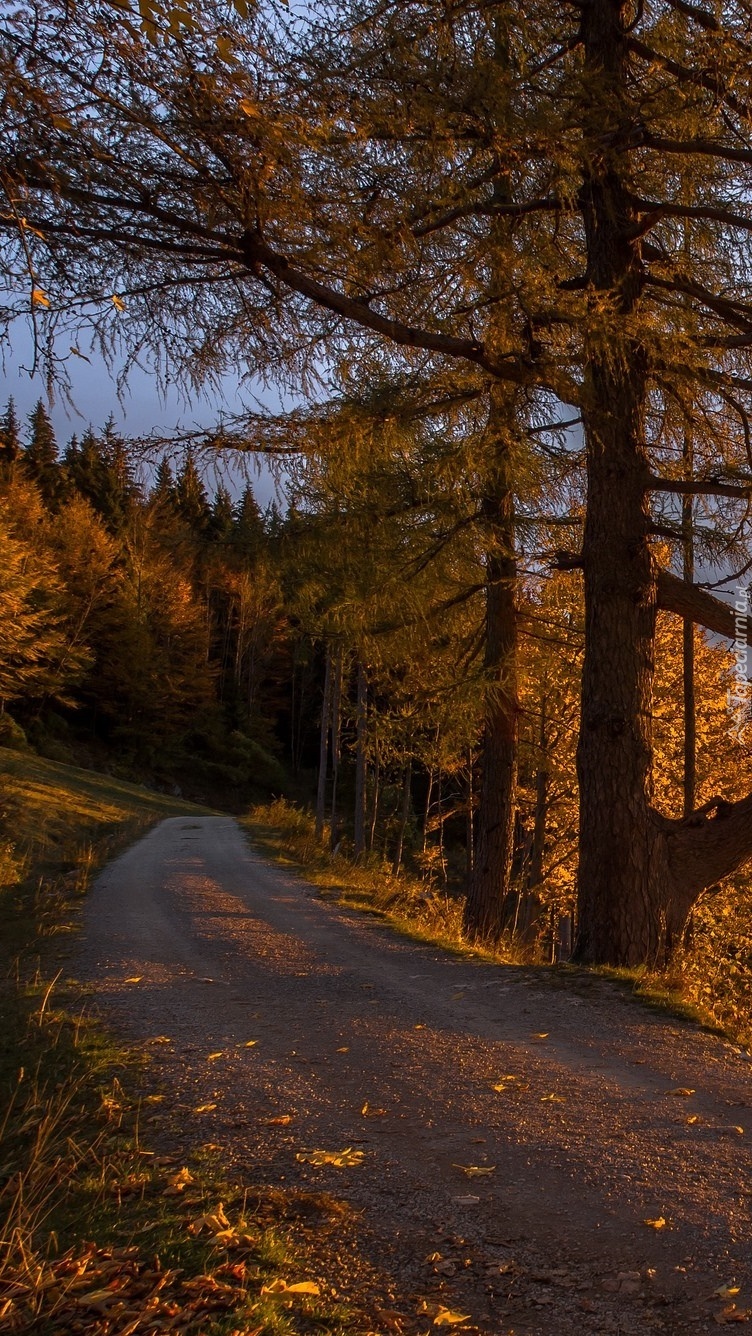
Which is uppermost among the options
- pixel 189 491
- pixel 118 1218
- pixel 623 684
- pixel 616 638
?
pixel 189 491

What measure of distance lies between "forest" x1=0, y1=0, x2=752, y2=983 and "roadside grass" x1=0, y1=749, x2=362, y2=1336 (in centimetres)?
296

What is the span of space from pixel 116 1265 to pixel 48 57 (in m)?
4.36

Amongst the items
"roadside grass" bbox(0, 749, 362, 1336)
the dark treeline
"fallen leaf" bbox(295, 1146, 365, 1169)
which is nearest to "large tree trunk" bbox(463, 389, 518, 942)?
"roadside grass" bbox(0, 749, 362, 1336)

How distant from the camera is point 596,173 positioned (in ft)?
21.6

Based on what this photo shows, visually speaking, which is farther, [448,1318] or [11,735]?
[11,735]

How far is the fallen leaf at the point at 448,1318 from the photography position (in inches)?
102

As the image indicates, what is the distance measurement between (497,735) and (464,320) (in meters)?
6.23

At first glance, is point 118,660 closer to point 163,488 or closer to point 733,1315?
point 163,488

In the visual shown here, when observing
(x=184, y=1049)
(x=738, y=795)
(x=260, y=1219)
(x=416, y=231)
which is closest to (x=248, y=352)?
(x=416, y=231)

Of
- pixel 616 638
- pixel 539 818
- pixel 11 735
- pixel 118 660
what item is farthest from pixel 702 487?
pixel 118 660

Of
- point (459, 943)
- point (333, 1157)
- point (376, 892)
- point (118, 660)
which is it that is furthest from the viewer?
point (118, 660)

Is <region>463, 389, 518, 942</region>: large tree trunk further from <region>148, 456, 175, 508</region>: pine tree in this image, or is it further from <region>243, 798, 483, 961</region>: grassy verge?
<region>148, 456, 175, 508</region>: pine tree

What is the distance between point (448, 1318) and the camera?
2615 mm

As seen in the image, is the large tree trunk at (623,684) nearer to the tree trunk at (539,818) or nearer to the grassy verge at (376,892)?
the grassy verge at (376,892)
